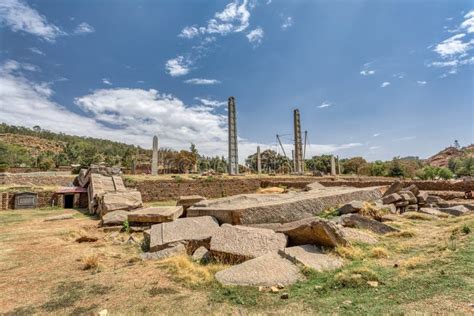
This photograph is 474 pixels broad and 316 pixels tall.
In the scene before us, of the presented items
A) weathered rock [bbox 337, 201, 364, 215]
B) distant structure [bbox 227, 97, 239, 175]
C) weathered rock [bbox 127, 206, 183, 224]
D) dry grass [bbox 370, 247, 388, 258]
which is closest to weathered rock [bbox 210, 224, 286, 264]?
dry grass [bbox 370, 247, 388, 258]

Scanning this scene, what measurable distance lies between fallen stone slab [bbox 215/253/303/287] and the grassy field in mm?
165

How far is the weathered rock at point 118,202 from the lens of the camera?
10.7 meters

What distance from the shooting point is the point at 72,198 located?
16.2 metres

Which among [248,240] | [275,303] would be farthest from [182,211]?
[275,303]

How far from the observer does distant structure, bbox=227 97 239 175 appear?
32.8 m

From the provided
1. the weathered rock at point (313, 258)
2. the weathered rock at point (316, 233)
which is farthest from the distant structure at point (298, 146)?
the weathered rock at point (313, 258)

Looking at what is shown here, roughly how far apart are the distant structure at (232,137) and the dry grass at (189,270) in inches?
1089

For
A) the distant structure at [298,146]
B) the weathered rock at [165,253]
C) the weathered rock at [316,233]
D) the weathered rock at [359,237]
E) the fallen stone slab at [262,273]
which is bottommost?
the weathered rock at [165,253]

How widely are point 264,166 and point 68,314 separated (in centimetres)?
6916

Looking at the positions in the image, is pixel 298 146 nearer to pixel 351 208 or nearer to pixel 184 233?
pixel 351 208

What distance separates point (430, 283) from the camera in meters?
3.32

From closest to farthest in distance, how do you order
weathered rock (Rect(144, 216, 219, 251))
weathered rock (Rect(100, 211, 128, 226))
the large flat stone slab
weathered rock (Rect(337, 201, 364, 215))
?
1. weathered rock (Rect(144, 216, 219, 251))
2. the large flat stone slab
3. weathered rock (Rect(337, 201, 364, 215))
4. weathered rock (Rect(100, 211, 128, 226))

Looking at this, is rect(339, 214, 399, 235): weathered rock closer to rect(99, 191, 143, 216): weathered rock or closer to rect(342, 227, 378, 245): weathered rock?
rect(342, 227, 378, 245): weathered rock

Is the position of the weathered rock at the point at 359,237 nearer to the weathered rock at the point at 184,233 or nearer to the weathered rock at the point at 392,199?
the weathered rock at the point at 184,233
